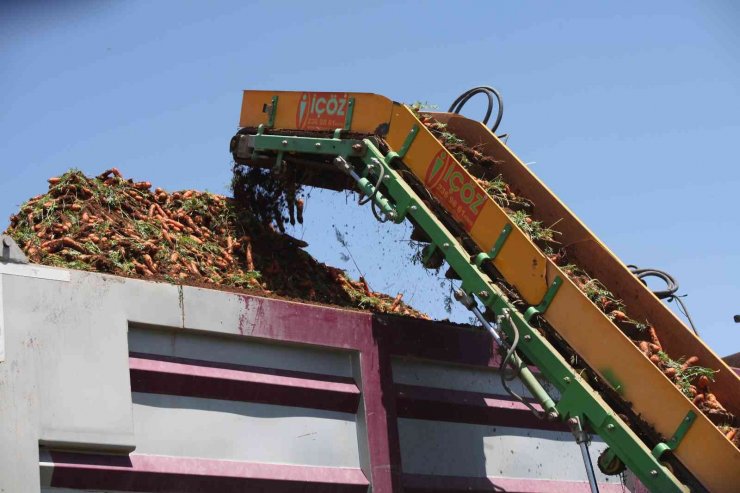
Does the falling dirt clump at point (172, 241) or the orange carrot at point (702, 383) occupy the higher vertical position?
the falling dirt clump at point (172, 241)

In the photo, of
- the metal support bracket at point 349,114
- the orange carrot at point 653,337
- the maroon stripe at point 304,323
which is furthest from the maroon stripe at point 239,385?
the metal support bracket at point 349,114

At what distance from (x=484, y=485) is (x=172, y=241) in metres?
2.58

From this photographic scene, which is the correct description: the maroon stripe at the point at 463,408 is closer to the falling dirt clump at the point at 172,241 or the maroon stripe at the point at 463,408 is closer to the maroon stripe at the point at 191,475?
the maroon stripe at the point at 191,475

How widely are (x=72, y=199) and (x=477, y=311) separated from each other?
272 centimetres

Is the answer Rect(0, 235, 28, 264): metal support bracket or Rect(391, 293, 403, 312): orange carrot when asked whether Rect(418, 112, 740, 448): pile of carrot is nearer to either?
Rect(391, 293, 403, 312): orange carrot

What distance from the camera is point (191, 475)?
5.67 meters

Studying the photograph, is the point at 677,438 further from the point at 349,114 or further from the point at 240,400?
the point at 349,114

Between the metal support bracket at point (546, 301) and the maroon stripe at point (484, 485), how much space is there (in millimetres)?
1232

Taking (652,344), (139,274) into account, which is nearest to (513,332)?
(652,344)

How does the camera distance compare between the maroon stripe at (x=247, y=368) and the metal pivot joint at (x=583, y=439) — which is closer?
the maroon stripe at (x=247, y=368)

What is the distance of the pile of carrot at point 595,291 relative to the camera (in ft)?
20.1

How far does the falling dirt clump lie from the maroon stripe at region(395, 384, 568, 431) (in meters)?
1.11

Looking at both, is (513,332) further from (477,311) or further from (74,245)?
(74,245)

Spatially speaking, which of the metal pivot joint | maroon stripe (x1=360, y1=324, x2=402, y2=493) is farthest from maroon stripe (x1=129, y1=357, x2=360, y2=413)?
the metal pivot joint
